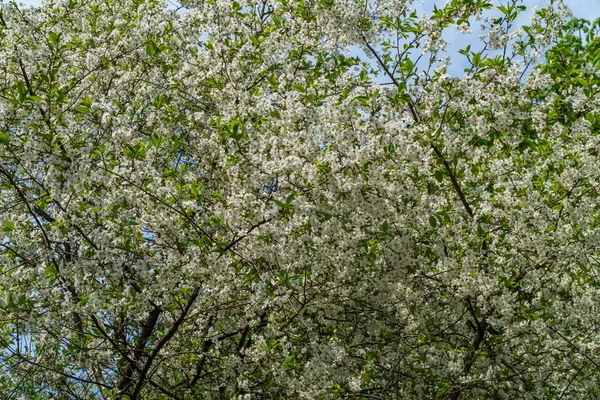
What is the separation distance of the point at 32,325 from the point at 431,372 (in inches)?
188

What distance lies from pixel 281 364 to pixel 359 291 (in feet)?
4.24

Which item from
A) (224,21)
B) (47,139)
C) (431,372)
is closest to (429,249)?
(431,372)

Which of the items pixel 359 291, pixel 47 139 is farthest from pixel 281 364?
pixel 47 139

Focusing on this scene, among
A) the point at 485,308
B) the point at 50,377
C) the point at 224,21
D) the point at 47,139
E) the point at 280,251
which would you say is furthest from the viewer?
the point at 224,21

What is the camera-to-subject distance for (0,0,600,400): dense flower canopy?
5.80 m

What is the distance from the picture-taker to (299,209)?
5527mm

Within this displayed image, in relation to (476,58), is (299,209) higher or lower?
lower

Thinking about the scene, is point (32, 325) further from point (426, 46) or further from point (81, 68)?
point (426, 46)

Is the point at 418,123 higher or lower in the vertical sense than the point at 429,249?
higher

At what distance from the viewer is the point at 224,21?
307 inches

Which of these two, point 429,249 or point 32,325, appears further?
point 429,249

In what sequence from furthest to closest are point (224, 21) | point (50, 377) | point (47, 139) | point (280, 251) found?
point (224, 21), point (50, 377), point (280, 251), point (47, 139)

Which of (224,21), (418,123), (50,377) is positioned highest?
(224,21)

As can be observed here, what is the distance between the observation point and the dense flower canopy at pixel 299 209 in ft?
19.0
